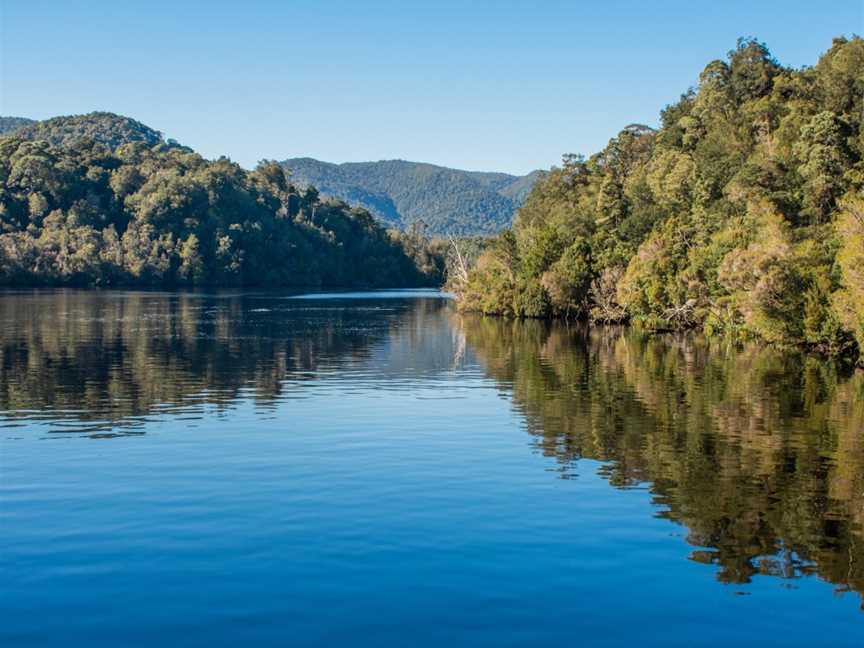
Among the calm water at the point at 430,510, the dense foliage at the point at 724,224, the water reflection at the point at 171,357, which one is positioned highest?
the dense foliage at the point at 724,224

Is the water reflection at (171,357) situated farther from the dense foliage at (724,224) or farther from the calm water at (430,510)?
the dense foliage at (724,224)

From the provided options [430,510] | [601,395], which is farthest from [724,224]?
[430,510]

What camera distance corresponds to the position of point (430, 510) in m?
23.0

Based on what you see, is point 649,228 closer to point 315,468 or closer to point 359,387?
point 359,387

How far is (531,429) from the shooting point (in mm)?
34969

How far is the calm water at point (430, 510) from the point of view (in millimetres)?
16219

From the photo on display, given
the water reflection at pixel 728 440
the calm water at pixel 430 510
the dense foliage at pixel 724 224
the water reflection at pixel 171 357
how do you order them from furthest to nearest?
1. the dense foliage at pixel 724 224
2. the water reflection at pixel 171 357
3. the water reflection at pixel 728 440
4. the calm water at pixel 430 510

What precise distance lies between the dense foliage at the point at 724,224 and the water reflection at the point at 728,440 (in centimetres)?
532

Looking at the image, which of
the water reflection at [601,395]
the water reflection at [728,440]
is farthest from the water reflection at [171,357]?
the water reflection at [728,440]

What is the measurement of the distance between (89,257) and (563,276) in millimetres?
124330

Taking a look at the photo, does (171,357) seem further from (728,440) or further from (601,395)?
(728,440)

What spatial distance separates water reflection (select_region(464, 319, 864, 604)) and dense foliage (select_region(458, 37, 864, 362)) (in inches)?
→ 209

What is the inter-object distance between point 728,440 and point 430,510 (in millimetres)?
14247

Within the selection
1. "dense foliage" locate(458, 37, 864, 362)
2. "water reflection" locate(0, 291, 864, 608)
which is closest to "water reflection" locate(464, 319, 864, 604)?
"water reflection" locate(0, 291, 864, 608)
